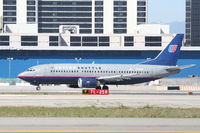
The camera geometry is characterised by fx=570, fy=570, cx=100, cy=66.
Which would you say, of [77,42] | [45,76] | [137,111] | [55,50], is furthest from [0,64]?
[137,111]

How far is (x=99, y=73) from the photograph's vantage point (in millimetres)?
67750

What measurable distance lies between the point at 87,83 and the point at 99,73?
2.46 m

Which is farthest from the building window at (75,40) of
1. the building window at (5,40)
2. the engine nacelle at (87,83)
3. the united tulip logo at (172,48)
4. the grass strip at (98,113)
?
the grass strip at (98,113)

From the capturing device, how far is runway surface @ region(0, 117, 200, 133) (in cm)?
2308

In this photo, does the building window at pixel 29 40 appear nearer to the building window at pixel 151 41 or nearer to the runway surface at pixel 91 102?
the building window at pixel 151 41

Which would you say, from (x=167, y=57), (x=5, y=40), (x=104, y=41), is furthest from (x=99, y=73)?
(x=104, y=41)

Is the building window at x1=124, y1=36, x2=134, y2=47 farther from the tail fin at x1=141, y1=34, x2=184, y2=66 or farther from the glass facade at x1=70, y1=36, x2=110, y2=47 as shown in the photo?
the tail fin at x1=141, y1=34, x2=184, y2=66

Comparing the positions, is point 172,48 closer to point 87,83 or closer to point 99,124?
point 87,83

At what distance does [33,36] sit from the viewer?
541ft

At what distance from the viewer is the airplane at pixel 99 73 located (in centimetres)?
6631

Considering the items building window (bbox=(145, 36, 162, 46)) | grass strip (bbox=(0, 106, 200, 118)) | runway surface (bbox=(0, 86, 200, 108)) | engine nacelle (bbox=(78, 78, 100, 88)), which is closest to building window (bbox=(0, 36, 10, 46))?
building window (bbox=(145, 36, 162, 46))

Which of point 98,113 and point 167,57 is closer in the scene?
point 98,113

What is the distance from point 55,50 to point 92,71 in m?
49.0

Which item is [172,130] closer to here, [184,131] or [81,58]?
[184,131]
